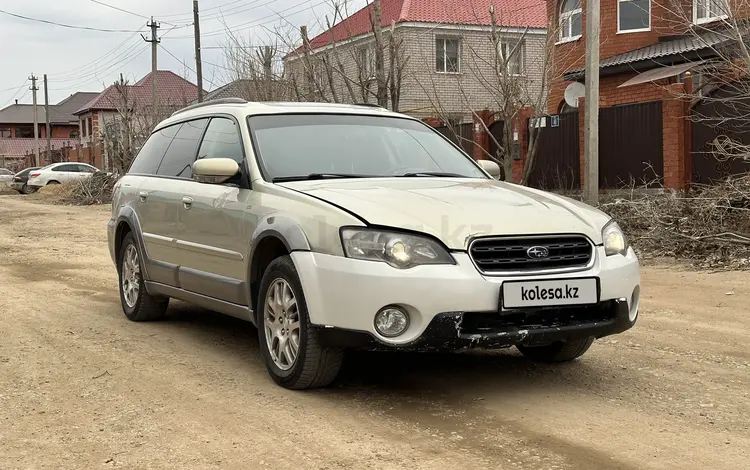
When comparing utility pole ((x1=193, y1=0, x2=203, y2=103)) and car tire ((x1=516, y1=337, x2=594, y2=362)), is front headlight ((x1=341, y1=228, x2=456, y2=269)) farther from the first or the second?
utility pole ((x1=193, y1=0, x2=203, y2=103))

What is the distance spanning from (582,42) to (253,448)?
2047 cm

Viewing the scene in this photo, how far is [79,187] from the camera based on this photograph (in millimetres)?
31594

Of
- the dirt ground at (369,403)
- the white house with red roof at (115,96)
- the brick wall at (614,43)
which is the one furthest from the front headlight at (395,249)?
the white house with red roof at (115,96)

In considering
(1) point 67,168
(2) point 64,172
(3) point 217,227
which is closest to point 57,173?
(2) point 64,172

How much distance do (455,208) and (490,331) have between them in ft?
2.23

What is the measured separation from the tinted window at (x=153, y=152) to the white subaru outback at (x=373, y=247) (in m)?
0.86

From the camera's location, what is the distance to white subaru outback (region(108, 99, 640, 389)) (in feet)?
Result: 14.7

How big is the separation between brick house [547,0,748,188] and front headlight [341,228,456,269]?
1047 cm

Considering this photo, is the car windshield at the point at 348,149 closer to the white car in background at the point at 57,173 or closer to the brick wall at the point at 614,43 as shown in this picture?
the brick wall at the point at 614,43

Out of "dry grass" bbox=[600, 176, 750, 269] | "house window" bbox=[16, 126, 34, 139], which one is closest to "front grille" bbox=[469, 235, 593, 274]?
"dry grass" bbox=[600, 176, 750, 269]

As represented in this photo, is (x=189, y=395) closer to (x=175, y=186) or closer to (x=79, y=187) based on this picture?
(x=175, y=186)

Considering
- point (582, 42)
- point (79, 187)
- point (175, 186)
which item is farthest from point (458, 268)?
point (79, 187)

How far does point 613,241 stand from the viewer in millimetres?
4996

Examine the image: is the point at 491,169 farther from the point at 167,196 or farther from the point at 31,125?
the point at 31,125
